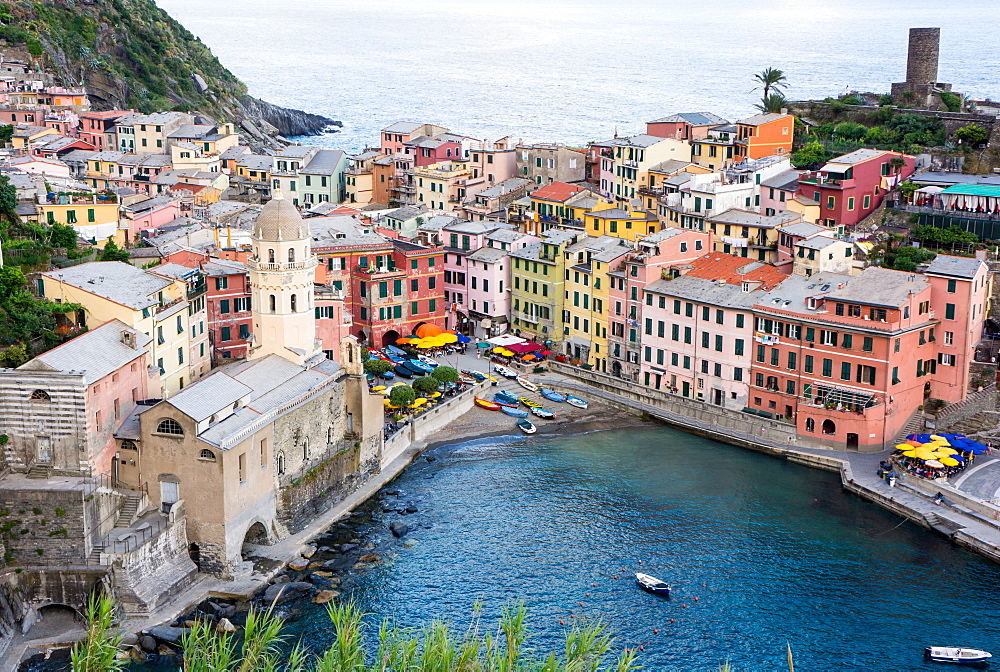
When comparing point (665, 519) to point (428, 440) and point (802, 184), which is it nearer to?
point (428, 440)

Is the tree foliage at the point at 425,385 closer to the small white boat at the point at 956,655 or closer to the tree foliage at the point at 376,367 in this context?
the tree foliage at the point at 376,367

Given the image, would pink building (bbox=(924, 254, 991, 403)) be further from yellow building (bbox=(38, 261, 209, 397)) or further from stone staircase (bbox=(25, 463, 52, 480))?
stone staircase (bbox=(25, 463, 52, 480))

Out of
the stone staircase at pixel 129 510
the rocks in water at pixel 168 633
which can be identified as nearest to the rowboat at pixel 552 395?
the stone staircase at pixel 129 510

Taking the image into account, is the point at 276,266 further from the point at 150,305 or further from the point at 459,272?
the point at 459,272

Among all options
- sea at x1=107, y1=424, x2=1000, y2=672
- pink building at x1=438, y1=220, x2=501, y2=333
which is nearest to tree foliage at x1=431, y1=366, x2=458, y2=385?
sea at x1=107, y1=424, x2=1000, y2=672

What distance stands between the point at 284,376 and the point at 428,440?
13.9m

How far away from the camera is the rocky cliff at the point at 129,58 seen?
149 meters

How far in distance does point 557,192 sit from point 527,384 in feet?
73.5

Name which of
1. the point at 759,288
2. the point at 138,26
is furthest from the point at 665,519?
the point at 138,26

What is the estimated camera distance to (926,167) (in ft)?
324

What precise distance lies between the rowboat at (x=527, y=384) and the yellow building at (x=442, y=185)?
1114 inches

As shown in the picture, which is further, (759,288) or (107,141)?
(107,141)

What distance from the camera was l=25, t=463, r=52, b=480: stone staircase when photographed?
57.2 m

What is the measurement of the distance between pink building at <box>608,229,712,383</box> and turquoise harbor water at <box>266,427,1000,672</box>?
10.8 m
